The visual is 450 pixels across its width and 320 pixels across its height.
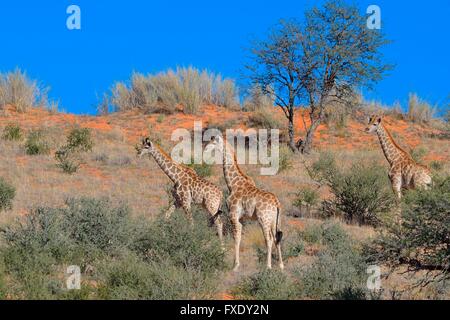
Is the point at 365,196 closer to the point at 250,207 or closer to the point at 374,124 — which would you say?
the point at 374,124

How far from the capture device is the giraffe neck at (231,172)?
13.2m

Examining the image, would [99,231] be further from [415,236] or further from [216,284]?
[415,236]

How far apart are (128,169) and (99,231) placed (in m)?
11.0

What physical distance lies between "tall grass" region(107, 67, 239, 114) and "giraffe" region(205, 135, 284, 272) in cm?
2479

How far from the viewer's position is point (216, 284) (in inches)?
413

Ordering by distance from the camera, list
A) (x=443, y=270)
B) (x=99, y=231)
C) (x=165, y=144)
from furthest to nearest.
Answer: (x=165, y=144), (x=99, y=231), (x=443, y=270)

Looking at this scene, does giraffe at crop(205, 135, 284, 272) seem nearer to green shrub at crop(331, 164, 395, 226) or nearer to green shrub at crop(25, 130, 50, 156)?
green shrub at crop(331, 164, 395, 226)

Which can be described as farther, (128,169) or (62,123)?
(62,123)

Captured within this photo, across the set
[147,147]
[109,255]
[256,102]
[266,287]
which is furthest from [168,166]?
[256,102]

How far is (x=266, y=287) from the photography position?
33.9 feet

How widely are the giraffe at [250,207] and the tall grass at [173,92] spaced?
2479 centimetres

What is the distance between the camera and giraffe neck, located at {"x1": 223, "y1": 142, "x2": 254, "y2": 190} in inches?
522
